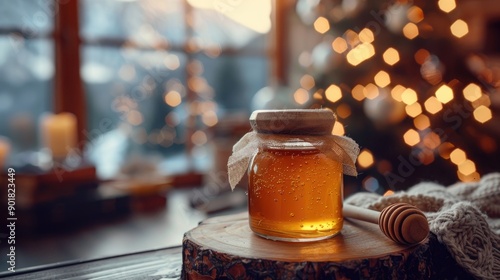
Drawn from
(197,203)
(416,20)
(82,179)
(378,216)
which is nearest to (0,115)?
(82,179)

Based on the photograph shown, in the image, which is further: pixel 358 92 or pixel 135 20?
pixel 135 20

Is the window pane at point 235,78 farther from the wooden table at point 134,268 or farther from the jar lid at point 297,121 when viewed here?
the jar lid at point 297,121

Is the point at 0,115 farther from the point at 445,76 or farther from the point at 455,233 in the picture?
the point at 455,233

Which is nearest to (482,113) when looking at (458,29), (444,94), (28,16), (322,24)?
(444,94)

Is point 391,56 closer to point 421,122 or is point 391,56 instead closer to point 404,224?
point 421,122

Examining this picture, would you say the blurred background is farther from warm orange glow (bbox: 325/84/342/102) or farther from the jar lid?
the jar lid
